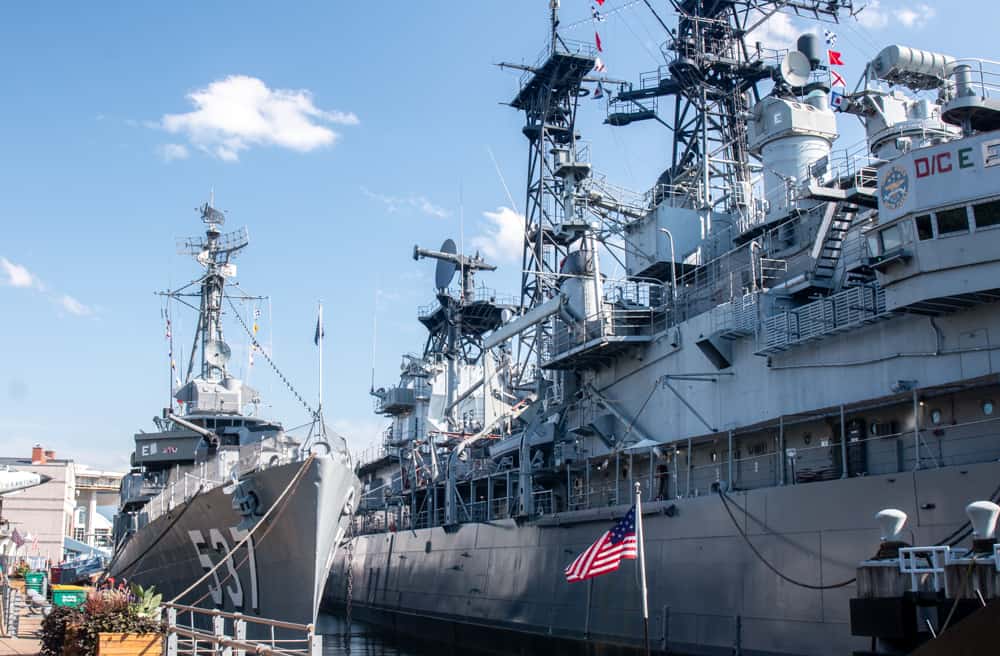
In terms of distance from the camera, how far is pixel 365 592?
126 feet

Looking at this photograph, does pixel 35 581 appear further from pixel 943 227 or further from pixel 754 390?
pixel 943 227

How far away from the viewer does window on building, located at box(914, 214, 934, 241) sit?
15.1 metres

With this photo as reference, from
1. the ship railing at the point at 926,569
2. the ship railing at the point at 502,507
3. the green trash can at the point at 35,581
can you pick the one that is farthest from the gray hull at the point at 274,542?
the ship railing at the point at 926,569

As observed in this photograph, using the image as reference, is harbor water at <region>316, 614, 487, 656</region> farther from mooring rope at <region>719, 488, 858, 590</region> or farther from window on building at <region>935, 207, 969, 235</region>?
window on building at <region>935, 207, 969, 235</region>

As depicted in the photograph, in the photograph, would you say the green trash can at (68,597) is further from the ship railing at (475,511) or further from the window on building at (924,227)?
the window on building at (924,227)

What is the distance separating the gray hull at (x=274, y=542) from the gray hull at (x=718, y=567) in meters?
5.63

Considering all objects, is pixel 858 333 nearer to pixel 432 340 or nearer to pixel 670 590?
pixel 670 590

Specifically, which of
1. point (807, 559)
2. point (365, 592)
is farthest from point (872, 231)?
point (365, 592)

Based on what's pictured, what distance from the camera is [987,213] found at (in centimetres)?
1459

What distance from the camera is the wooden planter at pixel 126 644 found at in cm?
1251

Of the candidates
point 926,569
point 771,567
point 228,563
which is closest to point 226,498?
point 228,563

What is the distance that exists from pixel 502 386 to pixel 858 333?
2318 centimetres

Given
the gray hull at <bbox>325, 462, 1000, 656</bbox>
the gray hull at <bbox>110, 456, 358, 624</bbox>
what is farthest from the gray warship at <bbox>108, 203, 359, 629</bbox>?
the gray hull at <bbox>325, 462, 1000, 656</bbox>

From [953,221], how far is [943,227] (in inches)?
6.6
